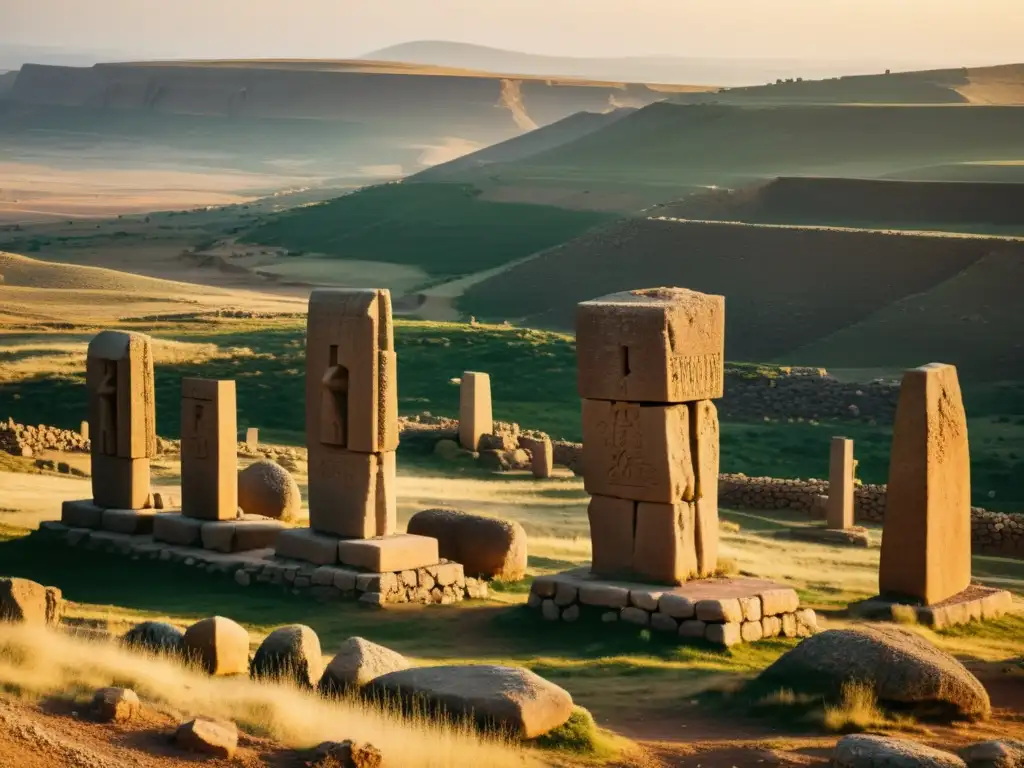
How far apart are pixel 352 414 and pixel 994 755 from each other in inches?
374

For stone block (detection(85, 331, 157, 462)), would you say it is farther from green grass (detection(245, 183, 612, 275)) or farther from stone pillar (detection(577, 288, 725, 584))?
green grass (detection(245, 183, 612, 275))

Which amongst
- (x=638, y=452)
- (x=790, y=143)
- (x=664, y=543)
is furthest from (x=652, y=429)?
(x=790, y=143)

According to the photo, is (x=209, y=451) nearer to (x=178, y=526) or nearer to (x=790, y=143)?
(x=178, y=526)

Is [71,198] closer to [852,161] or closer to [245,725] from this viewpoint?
[852,161]

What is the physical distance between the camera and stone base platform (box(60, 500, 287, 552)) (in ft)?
70.7

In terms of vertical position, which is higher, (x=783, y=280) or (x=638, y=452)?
(x=783, y=280)

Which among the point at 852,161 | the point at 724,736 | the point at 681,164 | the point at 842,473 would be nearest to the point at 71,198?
the point at 681,164

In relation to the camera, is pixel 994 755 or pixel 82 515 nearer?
pixel 994 755

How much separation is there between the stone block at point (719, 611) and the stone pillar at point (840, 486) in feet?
37.3

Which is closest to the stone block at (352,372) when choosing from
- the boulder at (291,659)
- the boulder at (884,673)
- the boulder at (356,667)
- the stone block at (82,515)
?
the stone block at (82,515)

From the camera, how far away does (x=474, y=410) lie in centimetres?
3353

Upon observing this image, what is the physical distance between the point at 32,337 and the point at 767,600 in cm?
3088

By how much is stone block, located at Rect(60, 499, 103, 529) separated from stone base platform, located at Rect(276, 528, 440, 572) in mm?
3230

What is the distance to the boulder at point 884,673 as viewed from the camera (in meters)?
14.5
